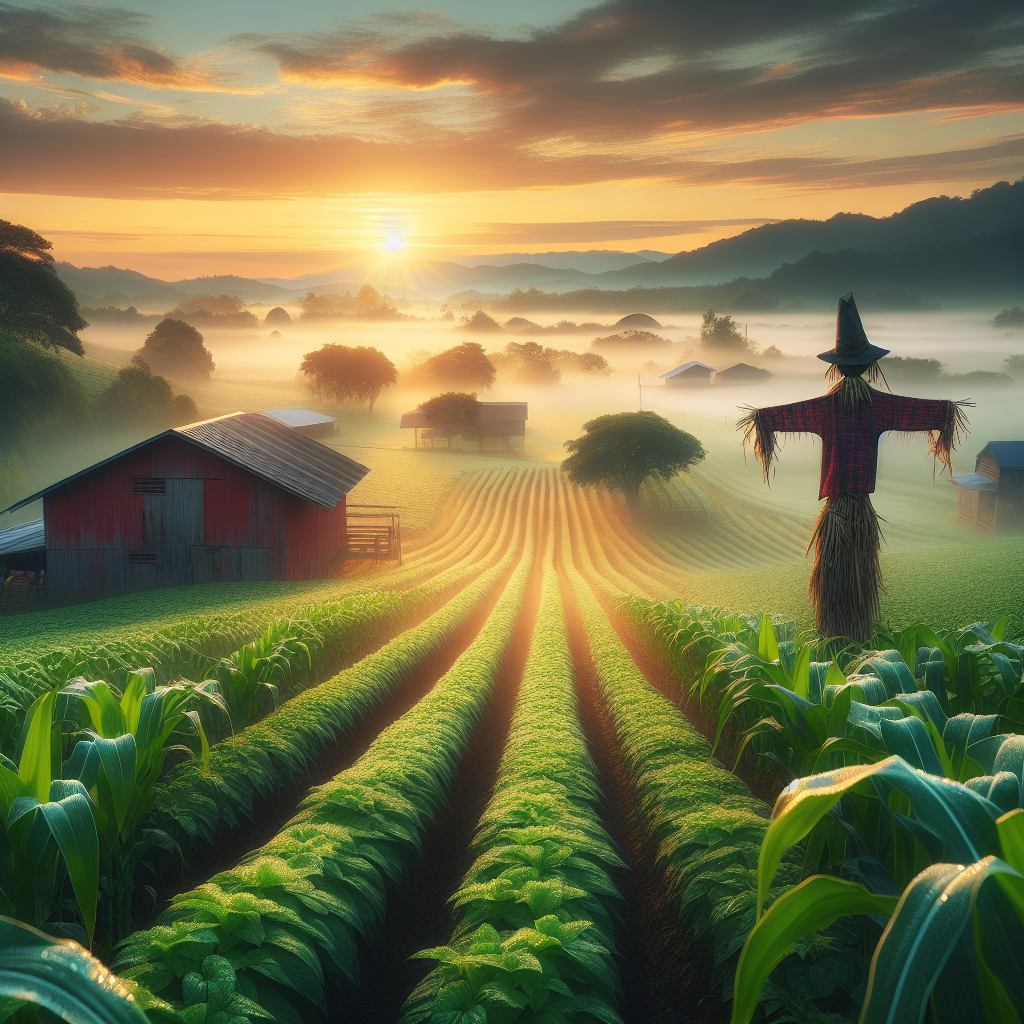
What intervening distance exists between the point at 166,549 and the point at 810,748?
24096mm

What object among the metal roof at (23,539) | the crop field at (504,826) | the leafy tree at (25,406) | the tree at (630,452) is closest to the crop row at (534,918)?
the crop field at (504,826)

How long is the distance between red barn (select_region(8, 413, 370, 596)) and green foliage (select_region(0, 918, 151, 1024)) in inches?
880

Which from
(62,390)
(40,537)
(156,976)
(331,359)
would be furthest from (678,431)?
(331,359)

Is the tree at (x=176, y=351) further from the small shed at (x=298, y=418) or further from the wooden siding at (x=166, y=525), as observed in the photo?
the wooden siding at (x=166, y=525)

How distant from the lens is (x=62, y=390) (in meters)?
59.5

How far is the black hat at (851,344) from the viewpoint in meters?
8.50

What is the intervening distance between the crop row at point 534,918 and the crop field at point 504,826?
2cm

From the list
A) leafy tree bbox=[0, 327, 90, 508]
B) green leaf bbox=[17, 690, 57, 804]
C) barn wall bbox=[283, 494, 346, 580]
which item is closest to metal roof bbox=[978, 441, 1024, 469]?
barn wall bbox=[283, 494, 346, 580]

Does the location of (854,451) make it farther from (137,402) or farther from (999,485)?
(137,402)

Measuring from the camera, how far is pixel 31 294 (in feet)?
199

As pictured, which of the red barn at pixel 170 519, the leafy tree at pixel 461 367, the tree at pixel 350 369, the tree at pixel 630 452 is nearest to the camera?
the red barn at pixel 170 519

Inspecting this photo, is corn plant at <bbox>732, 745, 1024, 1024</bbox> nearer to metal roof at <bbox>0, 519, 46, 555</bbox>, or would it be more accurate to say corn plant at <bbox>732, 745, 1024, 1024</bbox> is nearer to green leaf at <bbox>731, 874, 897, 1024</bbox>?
green leaf at <bbox>731, 874, 897, 1024</bbox>

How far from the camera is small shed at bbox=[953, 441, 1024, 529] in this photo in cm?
3638

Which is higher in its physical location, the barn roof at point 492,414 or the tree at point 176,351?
the tree at point 176,351
